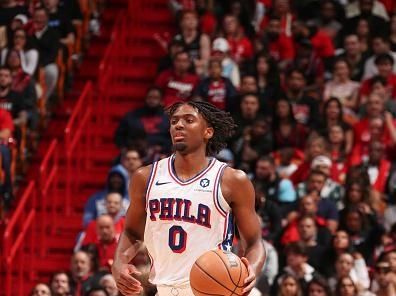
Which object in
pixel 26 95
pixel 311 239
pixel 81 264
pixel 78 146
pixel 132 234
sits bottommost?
pixel 81 264

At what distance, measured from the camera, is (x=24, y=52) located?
16219mm

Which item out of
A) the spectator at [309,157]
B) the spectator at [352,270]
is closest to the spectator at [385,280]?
the spectator at [352,270]

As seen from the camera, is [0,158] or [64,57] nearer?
[0,158]

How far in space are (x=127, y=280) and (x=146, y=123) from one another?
24.4 feet

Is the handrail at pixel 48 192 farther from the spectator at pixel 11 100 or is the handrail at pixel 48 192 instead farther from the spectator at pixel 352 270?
the spectator at pixel 352 270

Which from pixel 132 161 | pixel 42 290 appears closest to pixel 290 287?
pixel 42 290

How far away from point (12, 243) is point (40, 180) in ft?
2.49

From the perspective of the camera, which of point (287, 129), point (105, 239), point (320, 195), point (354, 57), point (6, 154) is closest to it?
point (105, 239)

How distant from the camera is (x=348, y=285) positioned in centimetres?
1241

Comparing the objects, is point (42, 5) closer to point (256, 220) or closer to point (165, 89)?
point (165, 89)

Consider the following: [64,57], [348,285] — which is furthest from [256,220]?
[64,57]

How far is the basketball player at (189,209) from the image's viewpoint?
847 centimetres

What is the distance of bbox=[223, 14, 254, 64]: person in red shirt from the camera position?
55.6ft

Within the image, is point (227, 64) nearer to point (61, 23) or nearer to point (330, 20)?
point (330, 20)
